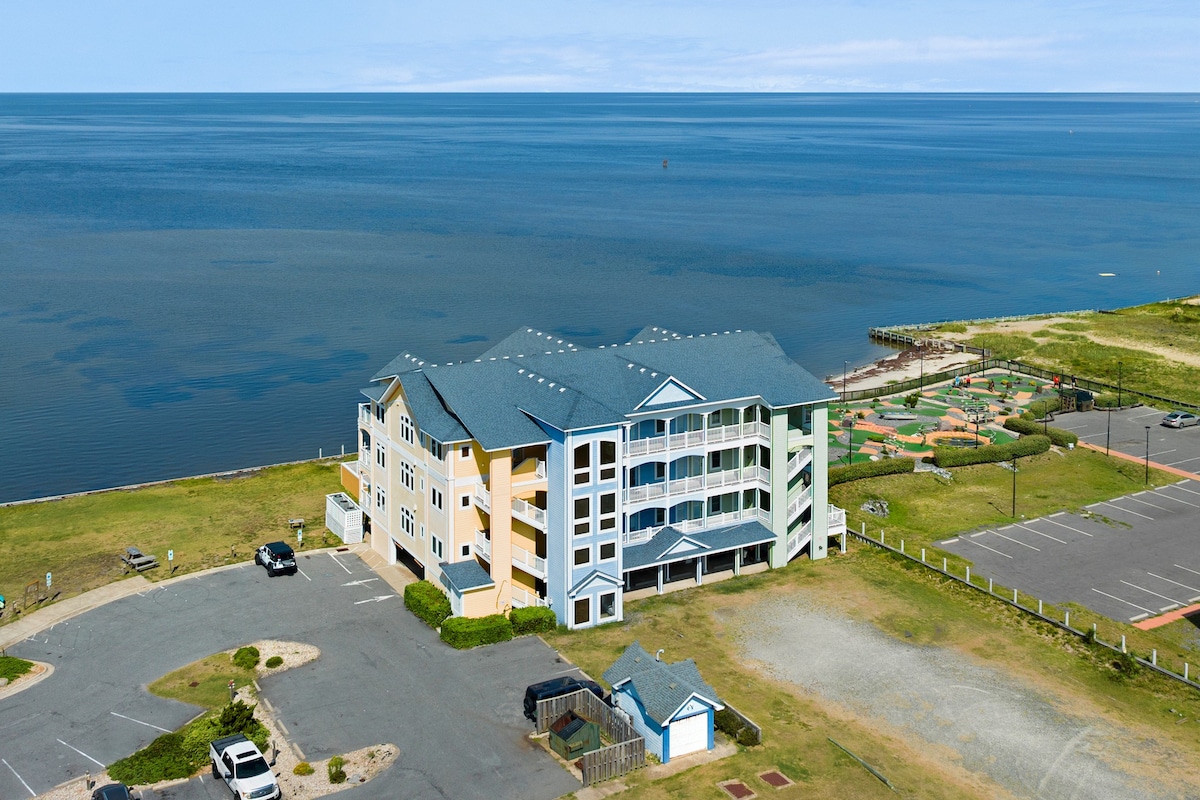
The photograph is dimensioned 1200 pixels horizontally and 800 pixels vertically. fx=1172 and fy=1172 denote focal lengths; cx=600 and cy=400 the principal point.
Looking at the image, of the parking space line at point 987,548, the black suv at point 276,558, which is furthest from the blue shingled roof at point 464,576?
the parking space line at point 987,548

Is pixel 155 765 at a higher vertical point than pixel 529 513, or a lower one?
lower

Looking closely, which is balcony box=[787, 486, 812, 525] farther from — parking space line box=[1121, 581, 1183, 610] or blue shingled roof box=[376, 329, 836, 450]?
parking space line box=[1121, 581, 1183, 610]

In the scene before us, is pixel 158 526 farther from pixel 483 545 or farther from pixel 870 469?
pixel 870 469

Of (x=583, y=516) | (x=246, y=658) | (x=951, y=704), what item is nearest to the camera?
(x=951, y=704)

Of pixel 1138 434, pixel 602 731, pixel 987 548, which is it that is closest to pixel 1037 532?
pixel 987 548

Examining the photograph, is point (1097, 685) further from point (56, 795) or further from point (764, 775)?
point (56, 795)

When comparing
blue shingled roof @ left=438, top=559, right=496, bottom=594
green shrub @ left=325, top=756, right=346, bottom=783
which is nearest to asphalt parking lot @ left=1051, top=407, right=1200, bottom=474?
blue shingled roof @ left=438, top=559, right=496, bottom=594
